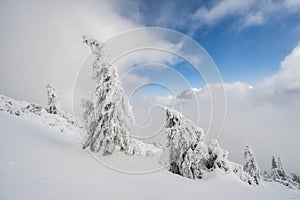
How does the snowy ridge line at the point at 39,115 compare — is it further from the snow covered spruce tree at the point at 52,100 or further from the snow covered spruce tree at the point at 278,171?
the snow covered spruce tree at the point at 278,171

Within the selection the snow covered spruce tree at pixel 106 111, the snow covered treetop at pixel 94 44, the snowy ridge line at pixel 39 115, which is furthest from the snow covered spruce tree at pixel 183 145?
the snowy ridge line at pixel 39 115

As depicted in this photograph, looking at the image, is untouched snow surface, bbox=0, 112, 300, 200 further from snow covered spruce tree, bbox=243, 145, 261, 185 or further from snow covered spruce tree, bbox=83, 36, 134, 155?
snow covered spruce tree, bbox=243, 145, 261, 185

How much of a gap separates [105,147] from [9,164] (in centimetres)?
638

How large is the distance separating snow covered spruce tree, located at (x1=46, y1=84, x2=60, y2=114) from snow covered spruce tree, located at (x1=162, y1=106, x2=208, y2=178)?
29.2 m

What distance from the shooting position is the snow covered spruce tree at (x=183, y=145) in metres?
15.6

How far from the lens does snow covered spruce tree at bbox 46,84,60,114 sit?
38.0m

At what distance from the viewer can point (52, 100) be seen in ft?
125

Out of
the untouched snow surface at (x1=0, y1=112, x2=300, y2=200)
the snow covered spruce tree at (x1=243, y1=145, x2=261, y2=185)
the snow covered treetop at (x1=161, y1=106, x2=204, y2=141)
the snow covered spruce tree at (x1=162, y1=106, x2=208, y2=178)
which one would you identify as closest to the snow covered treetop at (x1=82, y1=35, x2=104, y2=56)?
the snow covered treetop at (x1=161, y1=106, x2=204, y2=141)

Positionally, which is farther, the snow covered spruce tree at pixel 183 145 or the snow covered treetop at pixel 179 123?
the snow covered treetop at pixel 179 123

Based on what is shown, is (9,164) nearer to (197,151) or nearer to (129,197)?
(129,197)

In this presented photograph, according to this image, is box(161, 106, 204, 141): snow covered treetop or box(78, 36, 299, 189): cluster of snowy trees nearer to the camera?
box(78, 36, 299, 189): cluster of snowy trees

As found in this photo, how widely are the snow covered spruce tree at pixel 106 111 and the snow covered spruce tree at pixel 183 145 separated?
10.5 ft

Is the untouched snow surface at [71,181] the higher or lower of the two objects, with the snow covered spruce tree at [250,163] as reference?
lower

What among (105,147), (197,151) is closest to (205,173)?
(197,151)
